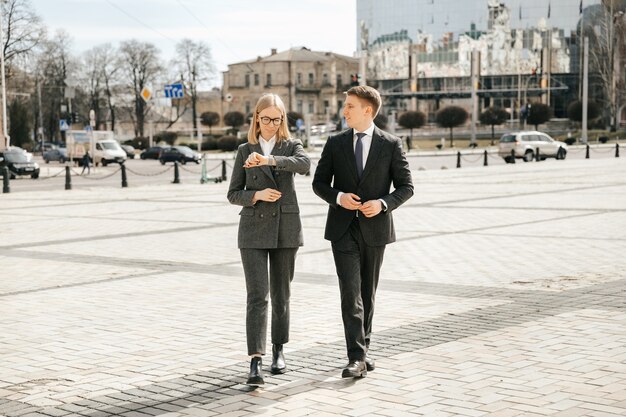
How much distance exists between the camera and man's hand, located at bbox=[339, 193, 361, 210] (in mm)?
5934

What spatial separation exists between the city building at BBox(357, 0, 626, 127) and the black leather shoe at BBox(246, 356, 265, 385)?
102m

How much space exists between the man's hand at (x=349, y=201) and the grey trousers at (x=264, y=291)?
0.43 metres

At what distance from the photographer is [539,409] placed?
5355mm

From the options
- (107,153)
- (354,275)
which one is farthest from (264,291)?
(107,153)

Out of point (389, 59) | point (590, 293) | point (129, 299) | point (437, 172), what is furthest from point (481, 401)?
point (389, 59)

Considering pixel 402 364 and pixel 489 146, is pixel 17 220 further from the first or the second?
pixel 489 146

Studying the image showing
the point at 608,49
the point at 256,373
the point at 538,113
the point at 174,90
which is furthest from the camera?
the point at 608,49

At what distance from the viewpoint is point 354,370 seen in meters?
6.05

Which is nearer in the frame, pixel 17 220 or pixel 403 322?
pixel 403 322

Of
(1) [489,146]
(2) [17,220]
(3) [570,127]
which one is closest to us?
(2) [17,220]

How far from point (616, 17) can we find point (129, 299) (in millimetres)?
99856

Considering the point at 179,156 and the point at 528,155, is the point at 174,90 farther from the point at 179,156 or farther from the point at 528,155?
the point at 528,155

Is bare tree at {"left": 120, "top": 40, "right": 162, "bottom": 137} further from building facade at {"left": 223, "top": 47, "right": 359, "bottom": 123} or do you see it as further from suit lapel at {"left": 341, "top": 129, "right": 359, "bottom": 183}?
suit lapel at {"left": 341, "top": 129, "right": 359, "bottom": 183}

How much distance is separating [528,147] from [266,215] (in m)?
43.3
